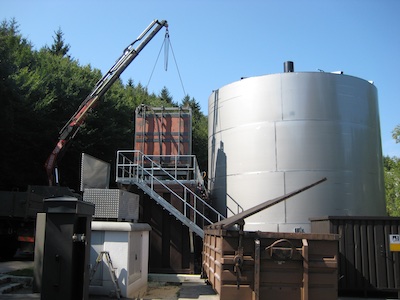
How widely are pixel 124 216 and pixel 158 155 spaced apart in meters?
5.80

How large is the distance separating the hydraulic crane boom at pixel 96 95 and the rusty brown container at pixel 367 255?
41.1ft

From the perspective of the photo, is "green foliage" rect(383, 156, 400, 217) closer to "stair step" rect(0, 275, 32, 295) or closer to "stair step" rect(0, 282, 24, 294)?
A: "stair step" rect(0, 275, 32, 295)

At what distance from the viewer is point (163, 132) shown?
56.9 ft

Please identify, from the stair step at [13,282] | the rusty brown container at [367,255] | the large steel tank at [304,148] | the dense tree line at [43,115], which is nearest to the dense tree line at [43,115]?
the dense tree line at [43,115]

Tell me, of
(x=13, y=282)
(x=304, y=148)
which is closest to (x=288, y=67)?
(x=304, y=148)

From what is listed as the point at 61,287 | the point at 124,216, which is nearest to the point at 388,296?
the point at 124,216

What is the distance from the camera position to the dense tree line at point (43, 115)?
22.1 m

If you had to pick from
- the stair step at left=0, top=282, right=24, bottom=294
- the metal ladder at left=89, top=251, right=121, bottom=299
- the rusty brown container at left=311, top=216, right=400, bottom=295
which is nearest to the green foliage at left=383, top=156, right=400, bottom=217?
the rusty brown container at left=311, top=216, right=400, bottom=295

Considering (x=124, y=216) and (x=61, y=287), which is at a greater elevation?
(x=124, y=216)

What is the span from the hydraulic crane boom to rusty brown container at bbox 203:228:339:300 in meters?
14.2

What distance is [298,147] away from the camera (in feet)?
50.3

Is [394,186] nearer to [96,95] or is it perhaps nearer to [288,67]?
[288,67]

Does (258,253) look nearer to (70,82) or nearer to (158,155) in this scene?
(158,155)

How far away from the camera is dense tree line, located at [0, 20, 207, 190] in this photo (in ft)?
72.4
